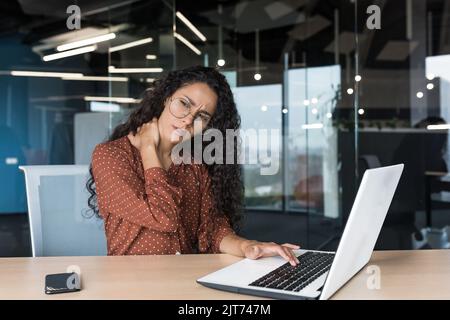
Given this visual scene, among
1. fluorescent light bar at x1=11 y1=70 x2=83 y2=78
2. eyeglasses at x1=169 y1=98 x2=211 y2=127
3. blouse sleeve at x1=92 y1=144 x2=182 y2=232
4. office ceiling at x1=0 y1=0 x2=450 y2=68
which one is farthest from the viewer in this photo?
office ceiling at x1=0 y1=0 x2=450 y2=68

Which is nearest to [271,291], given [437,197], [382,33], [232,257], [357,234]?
[357,234]

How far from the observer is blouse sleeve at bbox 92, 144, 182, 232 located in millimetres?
1440

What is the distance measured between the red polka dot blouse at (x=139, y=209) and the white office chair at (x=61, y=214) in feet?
0.85

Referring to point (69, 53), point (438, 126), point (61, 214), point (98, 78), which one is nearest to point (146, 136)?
point (61, 214)

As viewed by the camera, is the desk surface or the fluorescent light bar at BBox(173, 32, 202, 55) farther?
the fluorescent light bar at BBox(173, 32, 202, 55)

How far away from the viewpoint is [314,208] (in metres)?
4.91

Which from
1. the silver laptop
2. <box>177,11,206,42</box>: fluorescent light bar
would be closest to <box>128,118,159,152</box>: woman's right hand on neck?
the silver laptop

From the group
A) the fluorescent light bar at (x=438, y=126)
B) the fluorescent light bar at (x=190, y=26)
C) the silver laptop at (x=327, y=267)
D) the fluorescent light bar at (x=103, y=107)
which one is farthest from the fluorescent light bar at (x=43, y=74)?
the silver laptop at (x=327, y=267)

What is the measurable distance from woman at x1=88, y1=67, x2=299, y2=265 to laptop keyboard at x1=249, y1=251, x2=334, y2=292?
1.9 inches

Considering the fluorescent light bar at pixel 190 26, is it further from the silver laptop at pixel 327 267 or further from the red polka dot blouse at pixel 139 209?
the silver laptop at pixel 327 267

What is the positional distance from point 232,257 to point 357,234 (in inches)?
21.0

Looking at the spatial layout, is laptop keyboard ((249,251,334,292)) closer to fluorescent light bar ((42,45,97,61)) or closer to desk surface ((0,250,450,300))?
desk surface ((0,250,450,300))

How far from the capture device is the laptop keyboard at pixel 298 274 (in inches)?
42.2
